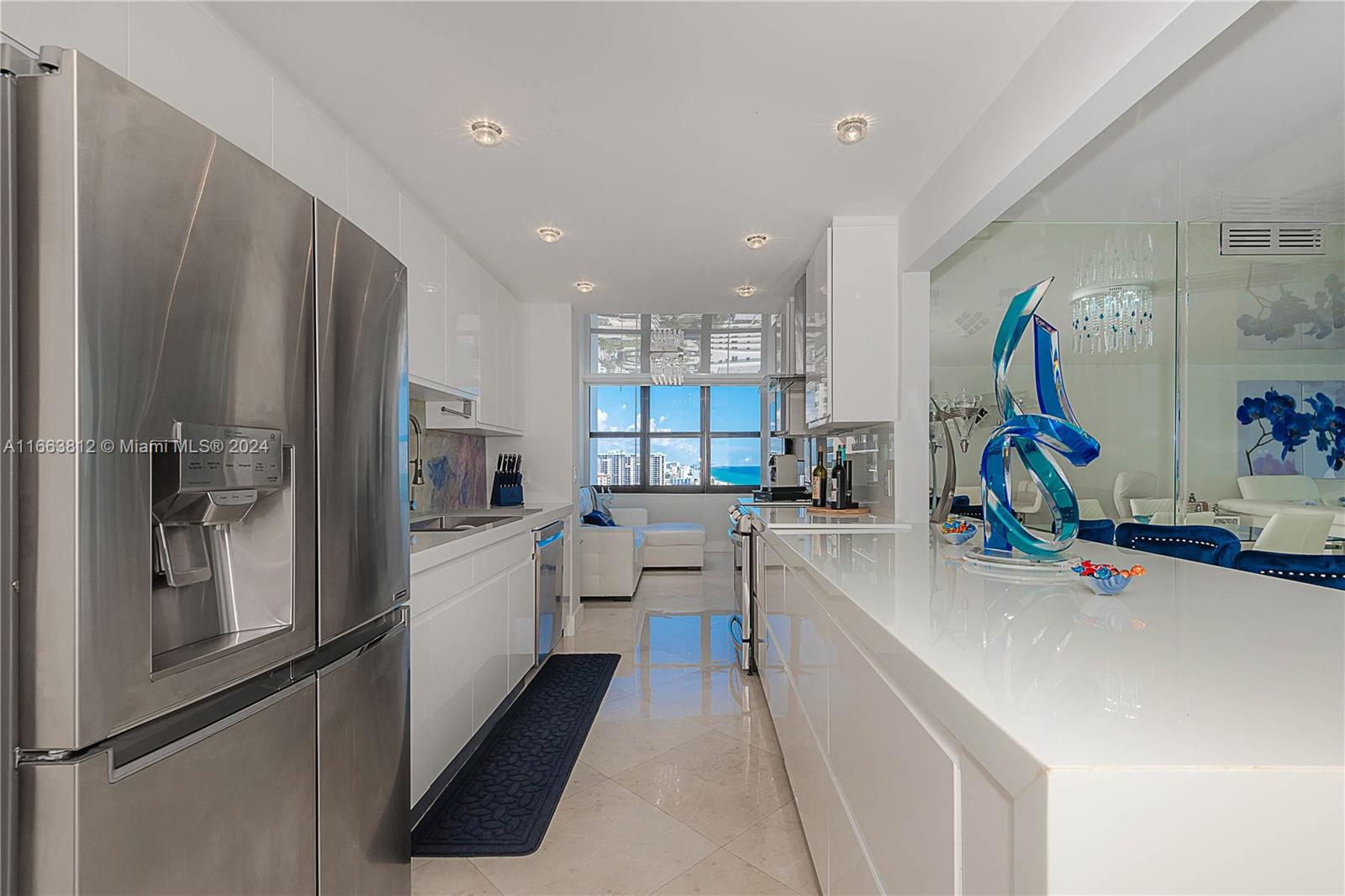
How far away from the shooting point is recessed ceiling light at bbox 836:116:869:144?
2.19 meters

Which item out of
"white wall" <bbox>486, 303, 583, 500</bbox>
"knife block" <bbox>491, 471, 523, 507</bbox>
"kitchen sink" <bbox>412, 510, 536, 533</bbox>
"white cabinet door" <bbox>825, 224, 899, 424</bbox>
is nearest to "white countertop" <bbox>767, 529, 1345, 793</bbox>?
"white cabinet door" <bbox>825, 224, 899, 424</bbox>

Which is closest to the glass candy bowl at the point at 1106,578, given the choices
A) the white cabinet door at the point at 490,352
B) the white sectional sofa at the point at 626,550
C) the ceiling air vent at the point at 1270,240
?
the ceiling air vent at the point at 1270,240

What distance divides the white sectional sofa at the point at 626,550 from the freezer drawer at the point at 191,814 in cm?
409

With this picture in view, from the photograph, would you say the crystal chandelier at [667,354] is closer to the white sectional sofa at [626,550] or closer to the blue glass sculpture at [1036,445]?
the white sectional sofa at [626,550]

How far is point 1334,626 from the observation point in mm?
1078

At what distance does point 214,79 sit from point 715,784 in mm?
2690

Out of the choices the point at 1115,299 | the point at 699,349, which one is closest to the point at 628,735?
the point at 1115,299

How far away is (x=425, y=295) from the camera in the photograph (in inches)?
118

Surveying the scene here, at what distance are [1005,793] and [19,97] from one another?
145 cm

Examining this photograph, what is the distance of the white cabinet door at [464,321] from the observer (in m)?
3.33

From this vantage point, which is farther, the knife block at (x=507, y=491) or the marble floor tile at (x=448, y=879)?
the knife block at (x=507, y=491)

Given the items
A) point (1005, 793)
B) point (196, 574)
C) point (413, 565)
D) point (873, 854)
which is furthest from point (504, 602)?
point (1005, 793)

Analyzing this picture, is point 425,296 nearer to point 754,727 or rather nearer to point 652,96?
point 652,96

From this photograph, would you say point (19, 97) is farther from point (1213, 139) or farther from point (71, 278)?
point (1213, 139)
